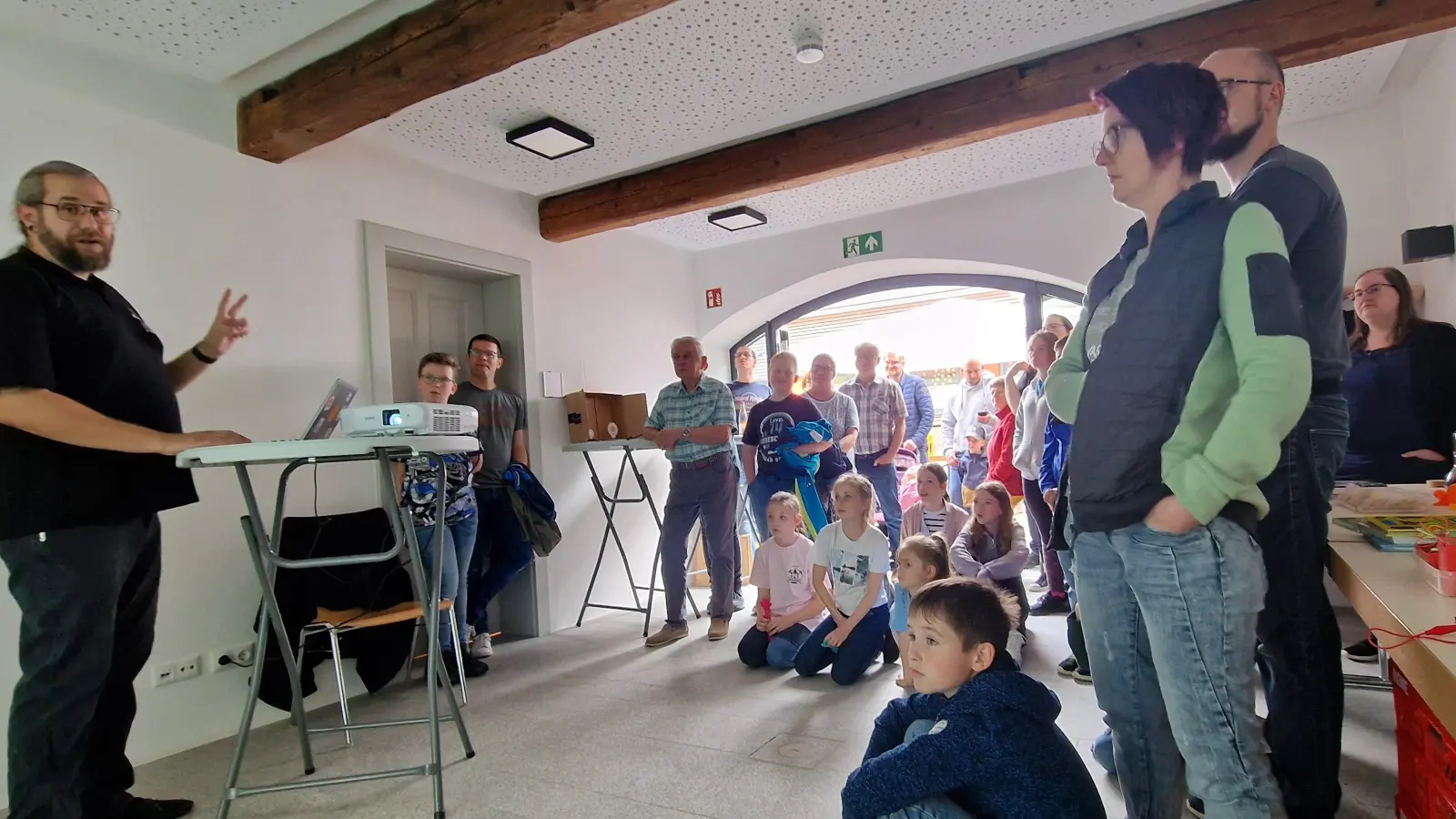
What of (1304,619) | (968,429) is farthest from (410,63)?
(968,429)

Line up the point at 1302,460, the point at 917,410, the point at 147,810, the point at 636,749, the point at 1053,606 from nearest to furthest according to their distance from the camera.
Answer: the point at 1302,460 → the point at 147,810 → the point at 636,749 → the point at 1053,606 → the point at 917,410

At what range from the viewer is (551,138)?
10.4ft

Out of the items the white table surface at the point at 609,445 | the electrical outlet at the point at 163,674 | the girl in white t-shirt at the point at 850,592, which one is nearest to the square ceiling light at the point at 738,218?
the white table surface at the point at 609,445

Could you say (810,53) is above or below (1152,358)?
above

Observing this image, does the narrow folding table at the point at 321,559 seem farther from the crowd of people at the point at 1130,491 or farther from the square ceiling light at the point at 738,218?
the square ceiling light at the point at 738,218

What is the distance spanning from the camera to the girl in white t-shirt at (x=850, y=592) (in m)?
2.81

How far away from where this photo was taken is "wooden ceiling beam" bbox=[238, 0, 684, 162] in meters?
2.12

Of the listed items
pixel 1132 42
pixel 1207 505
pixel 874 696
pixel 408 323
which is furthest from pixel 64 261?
pixel 1132 42

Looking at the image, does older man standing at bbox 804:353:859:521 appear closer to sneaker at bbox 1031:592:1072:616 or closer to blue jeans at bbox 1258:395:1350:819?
sneaker at bbox 1031:592:1072:616

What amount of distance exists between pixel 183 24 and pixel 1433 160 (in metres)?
4.51

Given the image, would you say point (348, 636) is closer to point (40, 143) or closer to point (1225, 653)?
point (40, 143)

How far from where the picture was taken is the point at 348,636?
9.26 feet

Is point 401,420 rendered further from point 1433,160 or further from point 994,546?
point 1433,160

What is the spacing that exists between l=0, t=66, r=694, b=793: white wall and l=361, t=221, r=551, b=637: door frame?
48mm
